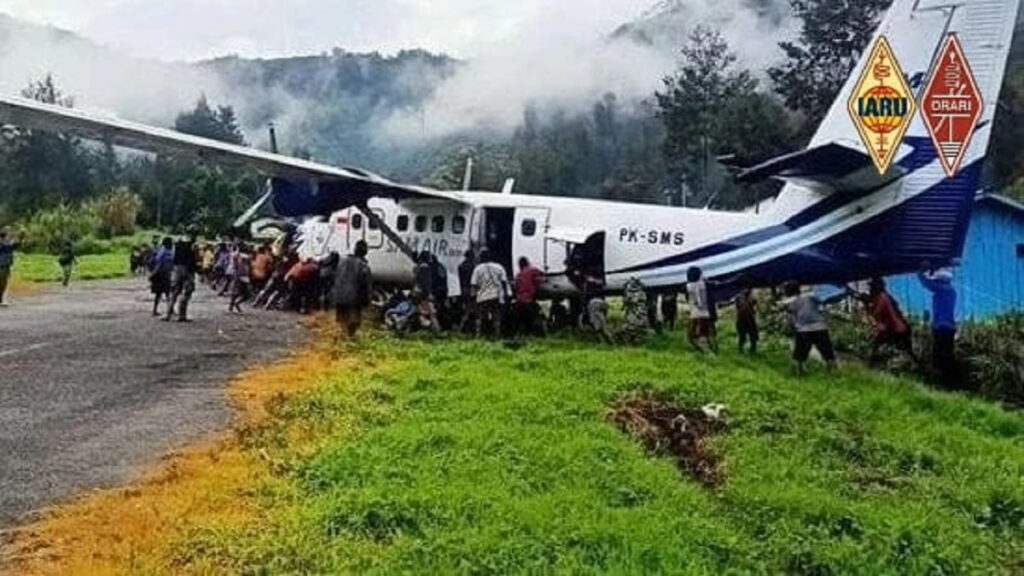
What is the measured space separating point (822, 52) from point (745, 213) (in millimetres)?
36868

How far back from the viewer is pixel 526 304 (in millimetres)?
19547

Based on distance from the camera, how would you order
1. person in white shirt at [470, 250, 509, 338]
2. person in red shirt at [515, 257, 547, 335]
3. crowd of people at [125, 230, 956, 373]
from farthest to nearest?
1. person in red shirt at [515, 257, 547, 335]
2. person in white shirt at [470, 250, 509, 338]
3. crowd of people at [125, 230, 956, 373]

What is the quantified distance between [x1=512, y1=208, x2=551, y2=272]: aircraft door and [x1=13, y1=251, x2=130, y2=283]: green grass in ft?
67.6

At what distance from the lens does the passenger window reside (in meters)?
20.9

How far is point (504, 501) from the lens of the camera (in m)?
8.34

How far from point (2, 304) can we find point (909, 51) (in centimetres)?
1848

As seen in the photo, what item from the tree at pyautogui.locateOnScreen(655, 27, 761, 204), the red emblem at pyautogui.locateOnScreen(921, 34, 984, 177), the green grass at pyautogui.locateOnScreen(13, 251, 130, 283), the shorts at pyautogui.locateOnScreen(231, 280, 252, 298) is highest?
the tree at pyautogui.locateOnScreen(655, 27, 761, 204)

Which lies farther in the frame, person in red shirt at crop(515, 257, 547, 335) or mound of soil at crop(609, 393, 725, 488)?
person in red shirt at crop(515, 257, 547, 335)

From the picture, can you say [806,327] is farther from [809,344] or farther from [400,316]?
[400,316]

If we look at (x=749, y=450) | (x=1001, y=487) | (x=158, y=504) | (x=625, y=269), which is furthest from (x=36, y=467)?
(x=625, y=269)

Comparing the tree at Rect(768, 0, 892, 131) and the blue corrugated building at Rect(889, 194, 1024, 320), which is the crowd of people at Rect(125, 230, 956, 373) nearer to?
the blue corrugated building at Rect(889, 194, 1024, 320)

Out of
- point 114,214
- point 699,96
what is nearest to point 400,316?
point 114,214

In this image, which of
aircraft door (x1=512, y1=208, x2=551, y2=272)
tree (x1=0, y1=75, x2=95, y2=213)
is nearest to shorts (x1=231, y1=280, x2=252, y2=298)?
aircraft door (x1=512, y1=208, x2=551, y2=272)

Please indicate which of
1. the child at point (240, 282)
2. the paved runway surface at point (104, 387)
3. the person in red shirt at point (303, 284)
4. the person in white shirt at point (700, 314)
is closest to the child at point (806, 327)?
the person in white shirt at point (700, 314)
